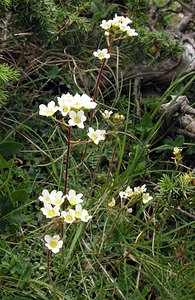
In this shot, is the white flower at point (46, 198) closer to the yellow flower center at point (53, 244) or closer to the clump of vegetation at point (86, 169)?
the clump of vegetation at point (86, 169)

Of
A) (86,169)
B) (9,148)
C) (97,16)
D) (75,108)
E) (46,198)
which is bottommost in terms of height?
(86,169)

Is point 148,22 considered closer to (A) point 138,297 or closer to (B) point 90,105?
(B) point 90,105

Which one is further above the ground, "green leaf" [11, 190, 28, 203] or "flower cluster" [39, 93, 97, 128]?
A: "flower cluster" [39, 93, 97, 128]

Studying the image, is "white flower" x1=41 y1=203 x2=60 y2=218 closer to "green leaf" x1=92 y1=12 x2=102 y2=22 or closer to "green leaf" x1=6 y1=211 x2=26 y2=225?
"green leaf" x1=6 y1=211 x2=26 y2=225

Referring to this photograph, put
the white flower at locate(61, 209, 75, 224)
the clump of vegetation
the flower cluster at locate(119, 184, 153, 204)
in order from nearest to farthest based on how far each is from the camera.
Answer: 1. the white flower at locate(61, 209, 75, 224)
2. the clump of vegetation
3. the flower cluster at locate(119, 184, 153, 204)

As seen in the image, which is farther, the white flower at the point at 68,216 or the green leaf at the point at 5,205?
the green leaf at the point at 5,205

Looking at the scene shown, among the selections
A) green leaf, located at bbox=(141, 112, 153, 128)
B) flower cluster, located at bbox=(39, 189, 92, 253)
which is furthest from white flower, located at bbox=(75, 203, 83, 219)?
green leaf, located at bbox=(141, 112, 153, 128)

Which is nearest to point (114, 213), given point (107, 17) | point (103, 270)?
point (103, 270)

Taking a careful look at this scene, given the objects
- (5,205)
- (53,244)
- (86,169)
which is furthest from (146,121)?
(53,244)

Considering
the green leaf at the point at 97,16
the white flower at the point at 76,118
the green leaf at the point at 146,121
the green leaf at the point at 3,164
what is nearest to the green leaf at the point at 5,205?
the green leaf at the point at 3,164

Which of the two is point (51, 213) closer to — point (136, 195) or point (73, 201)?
point (73, 201)
